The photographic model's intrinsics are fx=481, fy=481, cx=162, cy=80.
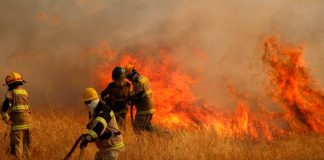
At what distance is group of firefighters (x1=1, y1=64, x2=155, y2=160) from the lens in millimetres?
5957

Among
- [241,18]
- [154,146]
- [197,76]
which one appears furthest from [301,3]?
[154,146]

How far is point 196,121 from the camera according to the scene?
1252 centimetres

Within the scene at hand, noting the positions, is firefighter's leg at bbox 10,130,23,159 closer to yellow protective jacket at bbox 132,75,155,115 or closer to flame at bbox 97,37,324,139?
yellow protective jacket at bbox 132,75,155,115

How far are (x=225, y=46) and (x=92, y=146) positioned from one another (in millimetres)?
6700

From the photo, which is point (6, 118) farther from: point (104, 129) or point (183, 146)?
point (183, 146)

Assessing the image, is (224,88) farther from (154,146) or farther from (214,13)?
(154,146)

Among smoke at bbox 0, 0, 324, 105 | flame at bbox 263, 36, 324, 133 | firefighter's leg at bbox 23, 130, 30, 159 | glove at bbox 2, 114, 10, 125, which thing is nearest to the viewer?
glove at bbox 2, 114, 10, 125

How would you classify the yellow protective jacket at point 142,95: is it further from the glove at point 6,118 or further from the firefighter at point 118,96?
the glove at point 6,118

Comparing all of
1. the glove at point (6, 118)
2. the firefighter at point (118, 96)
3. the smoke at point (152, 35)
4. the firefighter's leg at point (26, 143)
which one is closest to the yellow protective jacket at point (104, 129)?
the glove at point (6, 118)

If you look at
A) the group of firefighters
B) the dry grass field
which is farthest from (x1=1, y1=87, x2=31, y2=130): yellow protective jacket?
the dry grass field

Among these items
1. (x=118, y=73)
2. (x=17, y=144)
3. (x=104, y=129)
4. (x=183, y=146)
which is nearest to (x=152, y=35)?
(x=118, y=73)

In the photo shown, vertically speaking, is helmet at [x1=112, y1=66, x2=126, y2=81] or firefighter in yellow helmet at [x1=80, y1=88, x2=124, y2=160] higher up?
helmet at [x1=112, y1=66, x2=126, y2=81]

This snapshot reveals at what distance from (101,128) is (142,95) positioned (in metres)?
4.14

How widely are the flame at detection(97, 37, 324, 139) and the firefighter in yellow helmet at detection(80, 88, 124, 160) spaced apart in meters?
4.15
